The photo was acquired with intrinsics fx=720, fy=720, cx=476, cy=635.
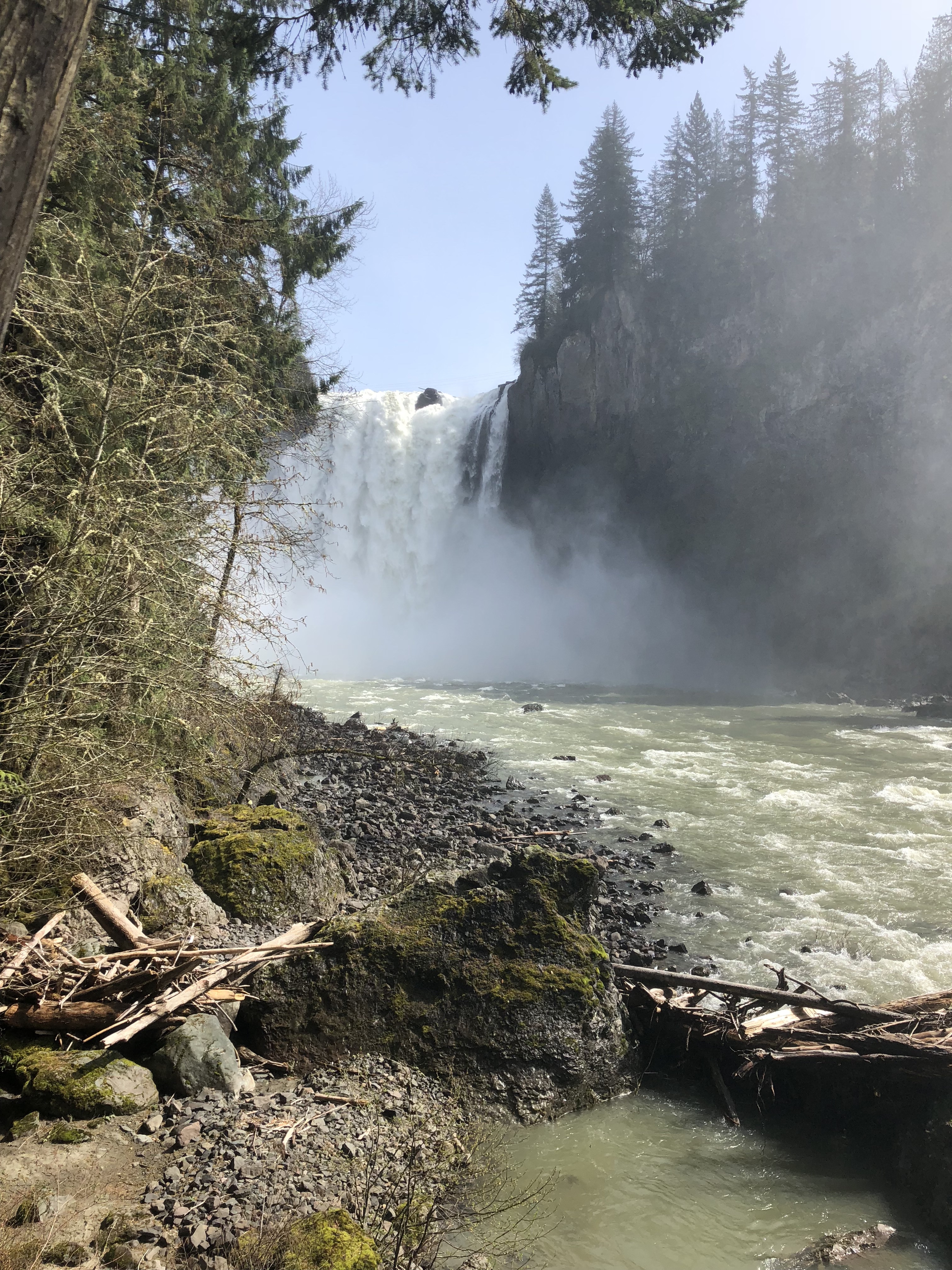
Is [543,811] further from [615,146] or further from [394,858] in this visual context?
[615,146]

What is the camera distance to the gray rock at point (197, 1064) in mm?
3646

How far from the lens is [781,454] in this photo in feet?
122

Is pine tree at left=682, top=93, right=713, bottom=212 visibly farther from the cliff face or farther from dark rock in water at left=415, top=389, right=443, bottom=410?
dark rock in water at left=415, top=389, right=443, bottom=410

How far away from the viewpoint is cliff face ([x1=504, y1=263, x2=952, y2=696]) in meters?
32.4

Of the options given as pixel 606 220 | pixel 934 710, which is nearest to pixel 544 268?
pixel 606 220

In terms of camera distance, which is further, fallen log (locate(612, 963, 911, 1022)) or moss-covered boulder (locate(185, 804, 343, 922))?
moss-covered boulder (locate(185, 804, 343, 922))

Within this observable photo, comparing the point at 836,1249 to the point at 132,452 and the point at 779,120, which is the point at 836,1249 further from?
the point at 779,120

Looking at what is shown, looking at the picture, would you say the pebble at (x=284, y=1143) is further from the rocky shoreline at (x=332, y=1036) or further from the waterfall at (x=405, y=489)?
the waterfall at (x=405, y=489)

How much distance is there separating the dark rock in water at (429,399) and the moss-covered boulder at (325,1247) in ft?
142

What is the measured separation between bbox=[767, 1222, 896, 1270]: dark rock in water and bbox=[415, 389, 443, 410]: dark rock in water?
4306cm

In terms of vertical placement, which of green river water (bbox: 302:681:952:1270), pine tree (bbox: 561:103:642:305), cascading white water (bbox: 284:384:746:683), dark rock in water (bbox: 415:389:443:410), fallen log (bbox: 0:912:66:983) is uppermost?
pine tree (bbox: 561:103:642:305)

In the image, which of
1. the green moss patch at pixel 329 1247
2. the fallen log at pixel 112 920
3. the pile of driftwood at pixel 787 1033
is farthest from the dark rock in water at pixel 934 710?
the green moss patch at pixel 329 1247

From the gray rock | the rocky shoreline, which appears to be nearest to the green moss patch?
the rocky shoreline

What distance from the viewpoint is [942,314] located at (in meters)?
33.8
